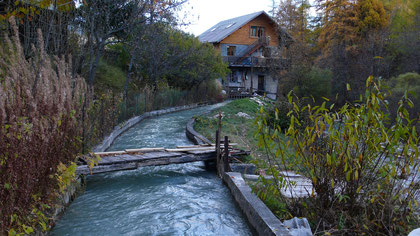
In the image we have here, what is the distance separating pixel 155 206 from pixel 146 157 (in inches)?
53.8

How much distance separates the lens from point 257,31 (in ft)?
121

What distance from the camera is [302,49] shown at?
25.5m

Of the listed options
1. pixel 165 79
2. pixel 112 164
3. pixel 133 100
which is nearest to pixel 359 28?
pixel 165 79

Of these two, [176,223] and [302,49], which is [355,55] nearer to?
[302,49]

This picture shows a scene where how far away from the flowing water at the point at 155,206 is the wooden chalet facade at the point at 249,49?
26.2m

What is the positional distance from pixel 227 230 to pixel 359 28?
25.3 metres

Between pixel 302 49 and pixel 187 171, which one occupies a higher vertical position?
pixel 302 49

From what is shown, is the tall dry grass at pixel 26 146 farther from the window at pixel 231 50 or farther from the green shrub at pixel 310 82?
the window at pixel 231 50

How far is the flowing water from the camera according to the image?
493 cm

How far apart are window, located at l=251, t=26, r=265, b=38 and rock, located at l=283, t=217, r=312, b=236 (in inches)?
1350

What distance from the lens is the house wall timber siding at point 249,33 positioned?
118ft

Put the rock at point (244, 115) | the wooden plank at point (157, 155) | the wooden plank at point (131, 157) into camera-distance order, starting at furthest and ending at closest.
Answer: the rock at point (244, 115), the wooden plank at point (157, 155), the wooden plank at point (131, 157)

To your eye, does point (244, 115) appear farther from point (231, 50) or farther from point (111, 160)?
point (231, 50)

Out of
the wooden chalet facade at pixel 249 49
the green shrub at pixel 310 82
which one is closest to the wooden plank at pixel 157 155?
the green shrub at pixel 310 82
